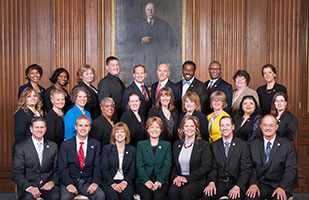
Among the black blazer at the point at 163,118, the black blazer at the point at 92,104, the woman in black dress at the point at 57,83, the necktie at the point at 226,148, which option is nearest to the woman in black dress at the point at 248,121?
the necktie at the point at 226,148

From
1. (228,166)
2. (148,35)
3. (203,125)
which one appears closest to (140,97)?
(203,125)

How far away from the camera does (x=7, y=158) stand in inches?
276

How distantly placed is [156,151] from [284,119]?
167 centimetres

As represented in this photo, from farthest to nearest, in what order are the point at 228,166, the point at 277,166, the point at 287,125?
the point at 287,125 → the point at 228,166 → the point at 277,166

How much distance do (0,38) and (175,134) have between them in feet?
12.8

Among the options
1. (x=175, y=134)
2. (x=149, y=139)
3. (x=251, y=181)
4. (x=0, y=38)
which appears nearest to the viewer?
(x=251, y=181)

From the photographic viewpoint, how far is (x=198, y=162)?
464 centimetres

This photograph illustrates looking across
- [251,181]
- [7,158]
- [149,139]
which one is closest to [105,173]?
[149,139]

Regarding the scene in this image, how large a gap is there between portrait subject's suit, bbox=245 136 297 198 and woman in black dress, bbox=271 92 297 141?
0.40 metres

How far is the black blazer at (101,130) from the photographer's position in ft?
16.4

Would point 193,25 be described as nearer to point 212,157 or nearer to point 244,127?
point 244,127

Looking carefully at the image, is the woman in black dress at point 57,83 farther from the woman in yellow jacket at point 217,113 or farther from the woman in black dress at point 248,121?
the woman in black dress at point 248,121

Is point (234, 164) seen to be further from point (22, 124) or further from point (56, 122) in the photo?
point (22, 124)

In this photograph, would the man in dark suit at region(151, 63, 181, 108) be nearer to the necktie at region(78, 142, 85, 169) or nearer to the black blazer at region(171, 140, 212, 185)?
the black blazer at region(171, 140, 212, 185)
